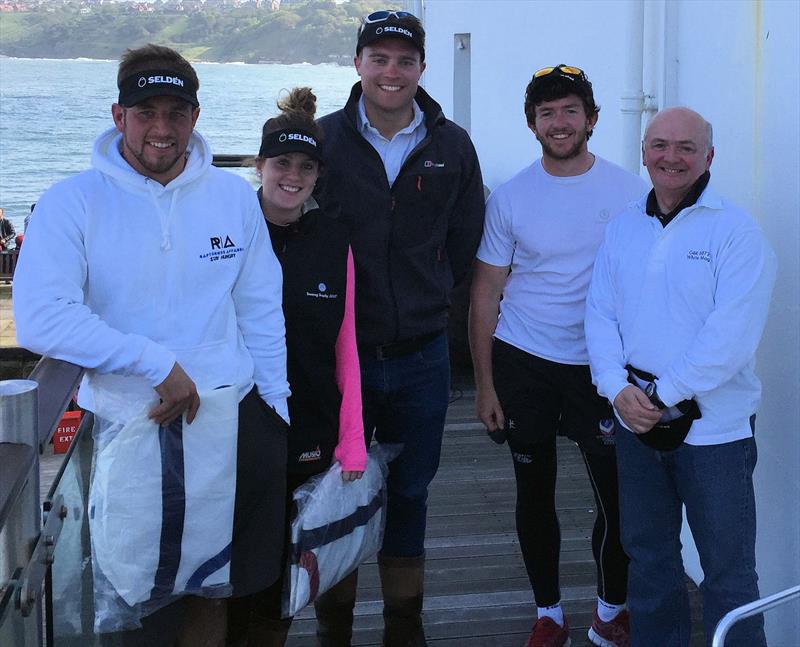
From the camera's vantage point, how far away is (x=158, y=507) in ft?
6.50

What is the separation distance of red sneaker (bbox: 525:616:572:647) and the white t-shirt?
0.78 meters

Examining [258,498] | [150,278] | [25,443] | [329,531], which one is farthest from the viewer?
[329,531]

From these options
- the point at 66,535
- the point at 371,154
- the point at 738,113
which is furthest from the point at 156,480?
the point at 738,113

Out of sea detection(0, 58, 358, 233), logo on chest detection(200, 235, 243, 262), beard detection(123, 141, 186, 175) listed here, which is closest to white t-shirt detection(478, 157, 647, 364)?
logo on chest detection(200, 235, 243, 262)

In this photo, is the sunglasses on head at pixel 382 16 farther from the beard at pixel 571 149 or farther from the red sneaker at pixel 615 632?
the red sneaker at pixel 615 632

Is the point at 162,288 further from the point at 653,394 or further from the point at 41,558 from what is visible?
the point at 653,394

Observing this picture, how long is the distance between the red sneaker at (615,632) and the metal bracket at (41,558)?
1.70 metres

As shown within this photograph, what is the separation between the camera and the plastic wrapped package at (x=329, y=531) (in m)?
2.36

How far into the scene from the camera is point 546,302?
2668 mm

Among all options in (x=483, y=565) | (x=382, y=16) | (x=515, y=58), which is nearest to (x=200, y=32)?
(x=515, y=58)

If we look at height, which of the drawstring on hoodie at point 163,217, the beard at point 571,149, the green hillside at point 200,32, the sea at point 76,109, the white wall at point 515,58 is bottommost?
the drawstring on hoodie at point 163,217

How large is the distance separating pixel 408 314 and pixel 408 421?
0.30m

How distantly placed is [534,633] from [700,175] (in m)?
1.37

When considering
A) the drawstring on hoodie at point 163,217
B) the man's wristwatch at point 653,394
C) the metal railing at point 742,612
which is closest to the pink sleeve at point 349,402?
the drawstring on hoodie at point 163,217
